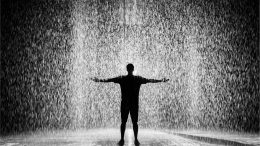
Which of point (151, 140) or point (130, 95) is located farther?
point (151, 140)

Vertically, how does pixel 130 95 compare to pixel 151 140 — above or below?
above

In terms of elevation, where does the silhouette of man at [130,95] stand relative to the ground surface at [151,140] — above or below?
above

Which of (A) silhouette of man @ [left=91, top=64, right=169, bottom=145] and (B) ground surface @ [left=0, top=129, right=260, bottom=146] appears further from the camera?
(B) ground surface @ [left=0, top=129, right=260, bottom=146]

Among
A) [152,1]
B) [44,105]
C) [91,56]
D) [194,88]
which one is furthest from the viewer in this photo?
[91,56]

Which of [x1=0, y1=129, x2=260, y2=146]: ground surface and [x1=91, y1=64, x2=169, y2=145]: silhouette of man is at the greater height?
[x1=91, y1=64, x2=169, y2=145]: silhouette of man

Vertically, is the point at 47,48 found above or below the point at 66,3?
below

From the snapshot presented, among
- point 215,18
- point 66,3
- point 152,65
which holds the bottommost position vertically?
point 152,65

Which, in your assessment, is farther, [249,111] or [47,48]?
[47,48]

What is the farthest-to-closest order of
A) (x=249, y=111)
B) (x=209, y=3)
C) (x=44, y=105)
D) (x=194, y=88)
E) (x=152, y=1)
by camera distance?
(x=44, y=105) → (x=152, y=1) → (x=194, y=88) → (x=209, y=3) → (x=249, y=111)

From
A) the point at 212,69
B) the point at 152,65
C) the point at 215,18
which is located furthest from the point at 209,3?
the point at 152,65

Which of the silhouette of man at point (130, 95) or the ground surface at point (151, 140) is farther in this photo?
the ground surface at point (151, 140)

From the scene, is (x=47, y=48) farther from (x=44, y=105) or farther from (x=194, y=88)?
(x=194, y=88)

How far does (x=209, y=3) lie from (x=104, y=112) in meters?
8.43

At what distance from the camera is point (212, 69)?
12297 mm
